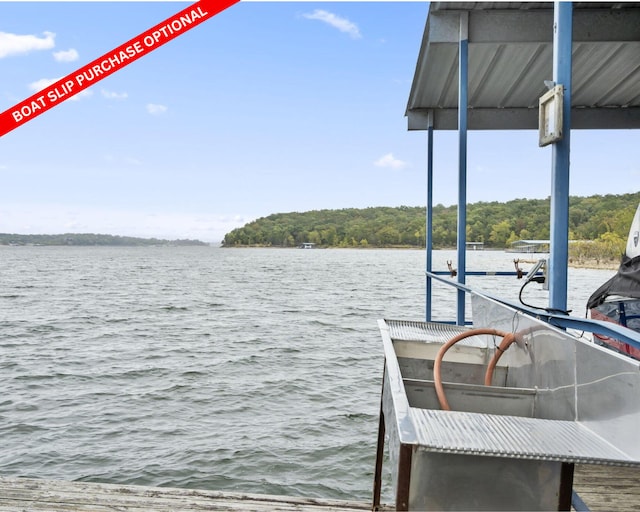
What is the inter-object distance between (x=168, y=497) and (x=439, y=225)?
139 ft

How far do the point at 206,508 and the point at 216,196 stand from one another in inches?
3861

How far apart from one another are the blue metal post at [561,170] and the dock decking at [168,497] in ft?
3.03

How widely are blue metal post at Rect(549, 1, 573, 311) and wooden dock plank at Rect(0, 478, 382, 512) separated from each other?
5.09 feet

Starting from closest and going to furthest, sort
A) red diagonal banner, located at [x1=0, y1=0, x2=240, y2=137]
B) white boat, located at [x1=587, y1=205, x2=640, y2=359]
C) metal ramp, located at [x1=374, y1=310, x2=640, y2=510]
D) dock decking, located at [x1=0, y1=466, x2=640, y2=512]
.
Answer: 1. metal ramp, located at [x1=374, y1=310, x2=640, y2=510]
2. dock decking, located at [x1=0, y1=466, x2=640, y2=512]
3. white boat, located at [x1=587, y1=205, x2=640, y2=359]
4. red diagonal banner, located at [x1=0, y1=0, x2=240, y2=137]

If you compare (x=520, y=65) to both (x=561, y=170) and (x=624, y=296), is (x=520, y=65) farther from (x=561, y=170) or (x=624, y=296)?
(x=561, y=170)

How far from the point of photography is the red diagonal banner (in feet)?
11.8

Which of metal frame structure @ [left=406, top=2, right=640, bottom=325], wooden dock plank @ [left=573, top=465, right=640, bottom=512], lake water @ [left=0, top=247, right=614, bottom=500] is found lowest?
lake water @ [left=0, top=247, right=614, bottom=500]

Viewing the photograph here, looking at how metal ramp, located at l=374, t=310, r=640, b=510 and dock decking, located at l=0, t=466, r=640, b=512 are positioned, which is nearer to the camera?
metal ramp, located at l=374, t=310, r=640, b=510

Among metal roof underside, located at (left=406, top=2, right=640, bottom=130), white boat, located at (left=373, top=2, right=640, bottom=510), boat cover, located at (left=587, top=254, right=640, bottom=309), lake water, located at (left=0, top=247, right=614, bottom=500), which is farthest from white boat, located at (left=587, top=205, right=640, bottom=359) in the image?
lake water, located at (left=0, top=247, right=614, bottom=500)

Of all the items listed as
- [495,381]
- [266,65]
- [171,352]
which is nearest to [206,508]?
[495,381]

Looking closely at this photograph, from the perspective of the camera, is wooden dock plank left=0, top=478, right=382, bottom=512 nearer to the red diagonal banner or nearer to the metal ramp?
the metal ramp

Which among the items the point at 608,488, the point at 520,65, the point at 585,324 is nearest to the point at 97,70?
the point at 585,324

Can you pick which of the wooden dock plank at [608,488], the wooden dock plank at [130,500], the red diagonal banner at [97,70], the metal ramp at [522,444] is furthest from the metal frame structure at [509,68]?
the wooden dock plank at [130,500]

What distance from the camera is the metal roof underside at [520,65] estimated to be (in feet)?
15.9
